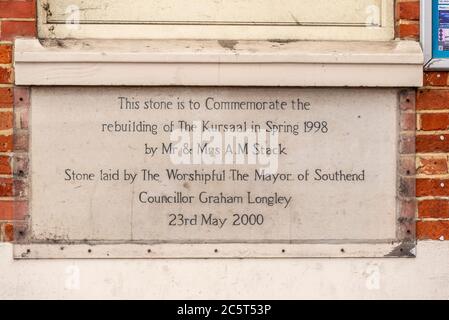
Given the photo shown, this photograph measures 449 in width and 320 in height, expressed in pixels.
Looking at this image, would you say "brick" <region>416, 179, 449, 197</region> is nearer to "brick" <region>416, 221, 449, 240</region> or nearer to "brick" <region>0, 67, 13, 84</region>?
"brick" <region>416, 221, 449, 240</region>

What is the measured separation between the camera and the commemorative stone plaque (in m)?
4.08

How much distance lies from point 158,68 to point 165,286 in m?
1.01

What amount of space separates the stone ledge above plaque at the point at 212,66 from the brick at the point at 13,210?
556 mm

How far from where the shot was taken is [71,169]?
13.4 ft

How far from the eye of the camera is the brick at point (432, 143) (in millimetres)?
4102

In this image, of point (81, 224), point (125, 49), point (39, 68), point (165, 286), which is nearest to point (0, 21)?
point (39, 68)

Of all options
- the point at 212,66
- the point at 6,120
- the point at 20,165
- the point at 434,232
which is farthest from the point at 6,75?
the point at 434,232

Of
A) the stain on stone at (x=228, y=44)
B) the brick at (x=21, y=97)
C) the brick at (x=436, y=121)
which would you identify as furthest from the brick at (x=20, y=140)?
the brick at (x=436, y=121)

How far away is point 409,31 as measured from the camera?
411 cm

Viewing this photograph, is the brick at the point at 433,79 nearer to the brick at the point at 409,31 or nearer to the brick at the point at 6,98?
the brick at the point at 409,31

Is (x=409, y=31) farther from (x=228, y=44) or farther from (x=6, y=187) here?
(x=6, y=187)

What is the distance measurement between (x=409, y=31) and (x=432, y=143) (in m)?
0.54

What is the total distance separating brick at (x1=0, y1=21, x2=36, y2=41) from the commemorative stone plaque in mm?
273

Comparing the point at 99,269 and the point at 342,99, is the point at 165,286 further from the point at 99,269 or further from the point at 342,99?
the point at 342,99
